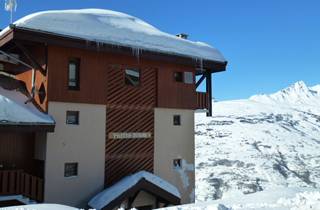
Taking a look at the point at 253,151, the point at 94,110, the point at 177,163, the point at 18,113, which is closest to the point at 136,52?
the point at 94,110

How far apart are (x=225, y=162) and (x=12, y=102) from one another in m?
41.8

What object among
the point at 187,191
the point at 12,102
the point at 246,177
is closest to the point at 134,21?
the point at 12,102

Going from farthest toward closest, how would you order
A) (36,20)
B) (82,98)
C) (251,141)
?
1. (251,141)
2. (82,98)
3. (36,20)

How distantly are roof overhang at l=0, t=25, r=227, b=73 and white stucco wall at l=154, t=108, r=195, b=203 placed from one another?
8.07ft

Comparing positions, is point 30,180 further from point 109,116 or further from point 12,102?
point 109,116

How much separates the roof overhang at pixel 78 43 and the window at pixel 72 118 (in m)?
2.63

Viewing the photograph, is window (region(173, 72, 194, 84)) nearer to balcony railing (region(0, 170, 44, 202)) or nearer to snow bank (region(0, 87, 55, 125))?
snow bank (region(0, 87, 55, 125))

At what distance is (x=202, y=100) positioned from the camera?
785 inches

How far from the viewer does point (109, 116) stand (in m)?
16.5

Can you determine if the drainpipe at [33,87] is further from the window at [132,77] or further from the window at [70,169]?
the window at [132,77]

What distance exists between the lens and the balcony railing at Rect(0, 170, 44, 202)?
44.0ft

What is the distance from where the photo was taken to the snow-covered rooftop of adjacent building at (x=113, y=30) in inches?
572

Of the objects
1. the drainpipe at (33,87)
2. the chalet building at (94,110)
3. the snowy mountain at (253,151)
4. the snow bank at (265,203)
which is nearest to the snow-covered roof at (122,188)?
the chalet building at (94,110)

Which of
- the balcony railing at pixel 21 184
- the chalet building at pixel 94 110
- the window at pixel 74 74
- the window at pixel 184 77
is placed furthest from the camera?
the window at pixel 184 77
